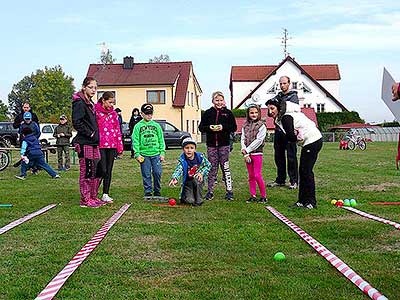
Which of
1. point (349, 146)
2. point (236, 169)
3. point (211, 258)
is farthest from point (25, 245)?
point (349, 146)

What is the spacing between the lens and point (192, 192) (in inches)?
370

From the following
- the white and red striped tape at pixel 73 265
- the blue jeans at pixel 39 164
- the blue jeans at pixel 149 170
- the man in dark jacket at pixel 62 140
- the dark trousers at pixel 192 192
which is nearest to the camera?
the white and red striped tape at pixel 73 265

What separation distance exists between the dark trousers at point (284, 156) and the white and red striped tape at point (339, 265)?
13.3 feet

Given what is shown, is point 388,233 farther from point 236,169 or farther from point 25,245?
point 236,169

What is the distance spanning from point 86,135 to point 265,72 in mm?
67135

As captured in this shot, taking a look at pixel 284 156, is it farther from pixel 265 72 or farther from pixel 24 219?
pixel 265 72

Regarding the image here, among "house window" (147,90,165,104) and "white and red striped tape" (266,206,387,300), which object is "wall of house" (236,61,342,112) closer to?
"house window" (147,90,165,104)

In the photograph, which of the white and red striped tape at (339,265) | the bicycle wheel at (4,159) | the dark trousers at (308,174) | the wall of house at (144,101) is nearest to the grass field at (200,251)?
the white and red striped tape at (339,265)

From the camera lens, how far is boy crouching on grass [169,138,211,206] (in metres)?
9.37

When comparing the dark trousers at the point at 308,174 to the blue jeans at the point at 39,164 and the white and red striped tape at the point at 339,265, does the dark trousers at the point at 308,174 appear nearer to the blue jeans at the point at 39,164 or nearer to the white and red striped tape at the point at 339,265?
the white and red striped tape at the point at 339,265

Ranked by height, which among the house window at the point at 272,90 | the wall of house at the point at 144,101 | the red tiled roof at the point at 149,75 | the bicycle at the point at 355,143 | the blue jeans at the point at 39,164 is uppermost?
the red tiled roof at the point at 149,75

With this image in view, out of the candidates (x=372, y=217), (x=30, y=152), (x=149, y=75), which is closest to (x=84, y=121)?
(x=372, y=217)

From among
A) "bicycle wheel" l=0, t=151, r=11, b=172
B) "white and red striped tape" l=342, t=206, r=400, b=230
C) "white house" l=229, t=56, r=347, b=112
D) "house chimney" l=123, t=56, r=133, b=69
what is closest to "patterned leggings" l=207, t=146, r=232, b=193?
"white and red striped tape" l=342, t=206, r=400, b=230

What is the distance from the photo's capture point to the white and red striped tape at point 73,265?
4.28 m
